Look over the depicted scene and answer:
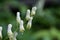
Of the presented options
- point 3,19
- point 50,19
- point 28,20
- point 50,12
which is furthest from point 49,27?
point 28,20

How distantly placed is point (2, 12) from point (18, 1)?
38 cm

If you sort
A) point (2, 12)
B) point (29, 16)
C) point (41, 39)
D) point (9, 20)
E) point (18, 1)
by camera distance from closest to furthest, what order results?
point (29, 16), point (41, 39), point (9, 20), point (2, 12), point (18, 1)

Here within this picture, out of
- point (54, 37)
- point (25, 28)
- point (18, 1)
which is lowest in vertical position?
point (54, 37)

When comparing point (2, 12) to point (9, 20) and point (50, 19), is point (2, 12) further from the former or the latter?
point (50, 19)

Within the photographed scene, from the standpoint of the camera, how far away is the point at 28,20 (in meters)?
1.50

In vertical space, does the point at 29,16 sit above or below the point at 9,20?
above

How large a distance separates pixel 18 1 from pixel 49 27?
0.62 meters

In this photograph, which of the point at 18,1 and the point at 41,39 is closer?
the point at 41,39

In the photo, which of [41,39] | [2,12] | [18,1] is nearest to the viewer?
[41,39]

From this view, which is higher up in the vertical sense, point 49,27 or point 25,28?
point 25,28

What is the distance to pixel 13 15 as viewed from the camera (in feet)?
9.14

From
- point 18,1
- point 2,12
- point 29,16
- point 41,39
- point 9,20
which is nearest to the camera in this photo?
point 29,16

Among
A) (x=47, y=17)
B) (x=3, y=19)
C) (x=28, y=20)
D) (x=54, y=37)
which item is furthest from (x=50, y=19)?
(x=28, y=20)

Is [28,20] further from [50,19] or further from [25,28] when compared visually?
[50,19]
